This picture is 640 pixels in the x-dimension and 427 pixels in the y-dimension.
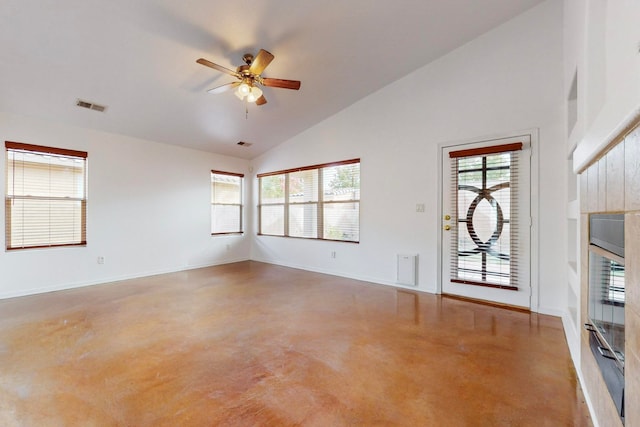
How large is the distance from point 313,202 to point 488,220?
A: 319 centimetres

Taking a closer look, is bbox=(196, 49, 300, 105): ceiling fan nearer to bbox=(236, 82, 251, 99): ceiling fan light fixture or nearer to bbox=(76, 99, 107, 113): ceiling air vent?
bbox=(236, 82, 251, 99): ceiling fan light fixture

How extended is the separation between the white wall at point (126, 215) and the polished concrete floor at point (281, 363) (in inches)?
26.5

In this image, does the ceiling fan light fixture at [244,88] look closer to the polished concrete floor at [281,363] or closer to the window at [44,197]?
the polished concrete floor at [281,363]

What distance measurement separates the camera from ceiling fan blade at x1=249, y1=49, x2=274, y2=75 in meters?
2.82

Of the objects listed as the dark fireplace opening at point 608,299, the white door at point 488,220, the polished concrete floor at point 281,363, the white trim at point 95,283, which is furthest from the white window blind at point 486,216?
the white trim at point 95,283

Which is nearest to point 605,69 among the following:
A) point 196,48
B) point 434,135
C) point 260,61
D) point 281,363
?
point 434,135

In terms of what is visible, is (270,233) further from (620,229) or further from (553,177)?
(620,229)

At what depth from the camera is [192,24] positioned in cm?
284

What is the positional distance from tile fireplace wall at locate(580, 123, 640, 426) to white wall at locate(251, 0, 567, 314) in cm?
207

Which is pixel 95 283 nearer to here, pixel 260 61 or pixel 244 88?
pixel 244 88

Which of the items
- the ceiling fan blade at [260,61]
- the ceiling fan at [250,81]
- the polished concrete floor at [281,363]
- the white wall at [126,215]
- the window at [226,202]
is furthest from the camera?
the window at [226,202]

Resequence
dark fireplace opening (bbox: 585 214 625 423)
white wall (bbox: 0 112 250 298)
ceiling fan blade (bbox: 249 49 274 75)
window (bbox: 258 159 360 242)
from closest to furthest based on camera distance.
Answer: dark fireplace opening (bbox: 585 214 625 423) → ceiling fan blade (bbox: 249 49 274 75) → white wall (bbox: 0 112 250 298) → window (bbox: 258 159 360 242)

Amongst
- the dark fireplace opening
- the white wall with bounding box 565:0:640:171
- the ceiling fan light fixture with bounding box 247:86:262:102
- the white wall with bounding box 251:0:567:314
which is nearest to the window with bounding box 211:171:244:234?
the white wall with bounding box 251:0:567:314

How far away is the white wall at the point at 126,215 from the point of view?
4.11 meters
